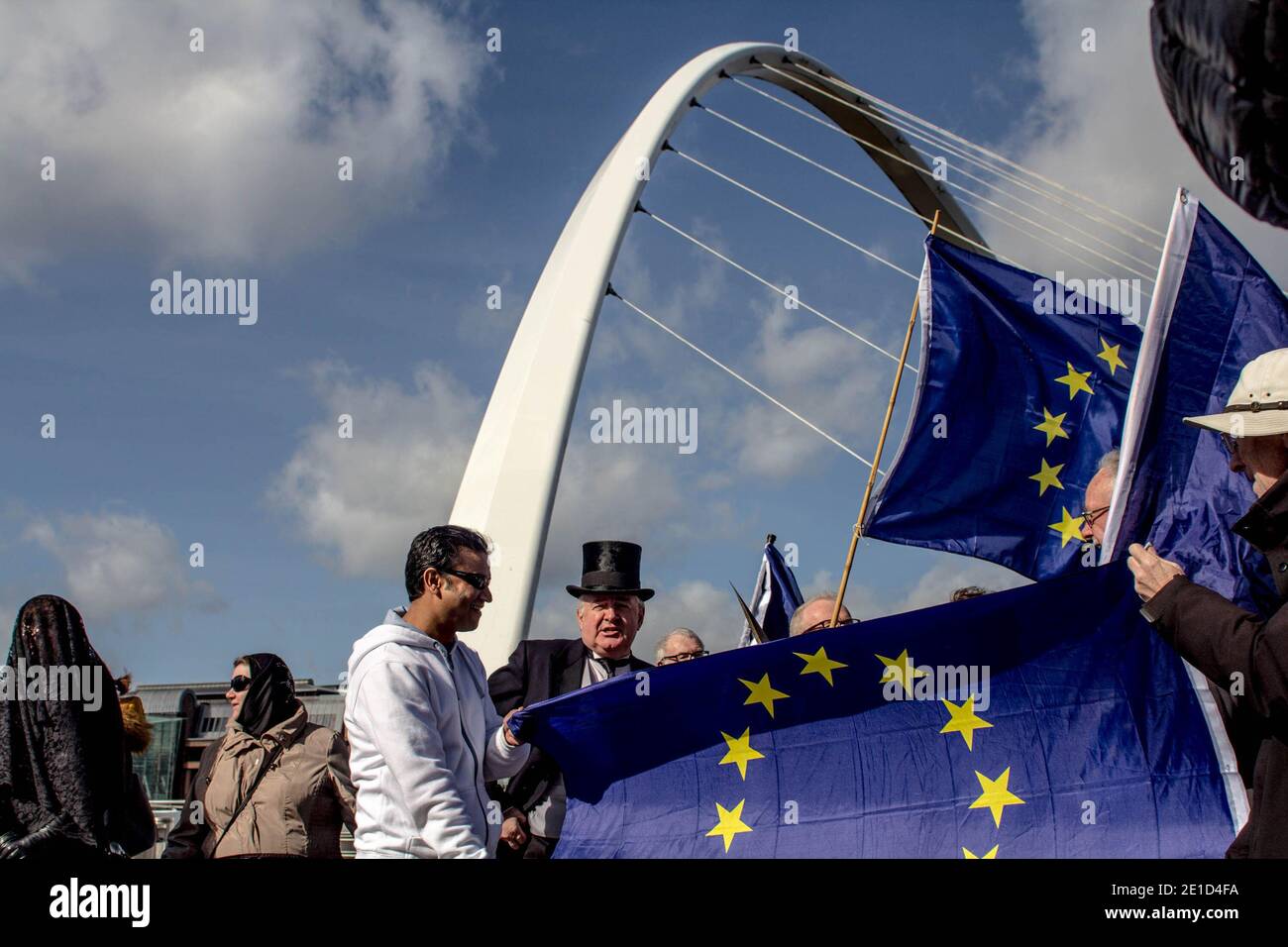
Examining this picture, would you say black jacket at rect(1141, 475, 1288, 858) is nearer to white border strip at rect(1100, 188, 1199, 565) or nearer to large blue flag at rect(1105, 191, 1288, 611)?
large blue flag at rect(1105, 191, 1288, 611)

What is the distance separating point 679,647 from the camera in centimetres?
624

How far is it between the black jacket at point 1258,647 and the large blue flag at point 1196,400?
857mm

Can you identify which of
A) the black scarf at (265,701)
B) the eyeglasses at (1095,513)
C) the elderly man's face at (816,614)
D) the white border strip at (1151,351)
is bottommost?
the black scarf at (265,701)

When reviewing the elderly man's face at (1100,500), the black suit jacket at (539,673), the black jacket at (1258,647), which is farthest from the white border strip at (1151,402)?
the black suit jacket at (539,673)

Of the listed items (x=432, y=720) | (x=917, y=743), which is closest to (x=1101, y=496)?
(x=917, y=743)

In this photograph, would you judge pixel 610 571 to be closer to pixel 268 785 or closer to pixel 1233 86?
pixel 268 785

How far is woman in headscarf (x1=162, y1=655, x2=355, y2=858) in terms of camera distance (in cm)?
476

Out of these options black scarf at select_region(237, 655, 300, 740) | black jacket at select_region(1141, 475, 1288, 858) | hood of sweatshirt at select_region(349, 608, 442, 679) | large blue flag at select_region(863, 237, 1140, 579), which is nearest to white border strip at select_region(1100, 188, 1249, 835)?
black jacket at select_region(1141, 475, 1288, 858)

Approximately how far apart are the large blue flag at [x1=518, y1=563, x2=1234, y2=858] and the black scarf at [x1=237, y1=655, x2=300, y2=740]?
1.57 metres

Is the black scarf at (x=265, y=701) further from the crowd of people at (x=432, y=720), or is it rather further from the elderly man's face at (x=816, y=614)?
the elderly man's face at (x=816, y=614)

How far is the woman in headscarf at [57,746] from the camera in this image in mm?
4039

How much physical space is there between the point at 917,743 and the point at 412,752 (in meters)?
1.77
